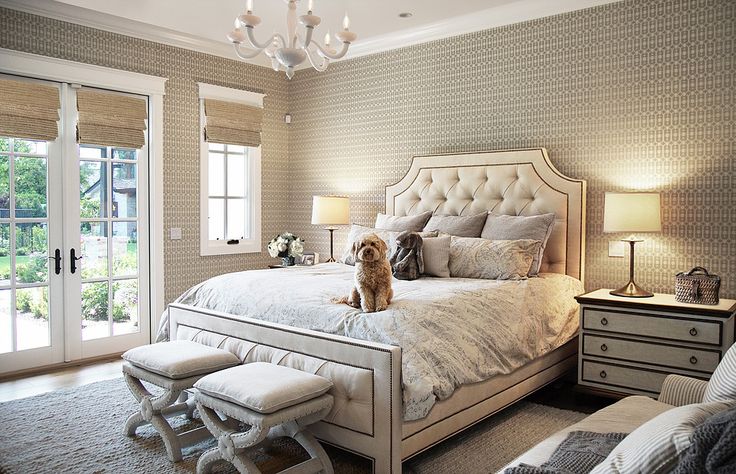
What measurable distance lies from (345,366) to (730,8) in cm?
316

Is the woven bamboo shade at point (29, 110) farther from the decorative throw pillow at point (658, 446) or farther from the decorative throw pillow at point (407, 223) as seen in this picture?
the decorative throw pillow at point (658, 446)

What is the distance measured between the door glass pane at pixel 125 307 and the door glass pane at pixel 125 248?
10cm

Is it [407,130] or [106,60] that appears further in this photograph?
[407,130]

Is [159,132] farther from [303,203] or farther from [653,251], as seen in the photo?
[653,251]

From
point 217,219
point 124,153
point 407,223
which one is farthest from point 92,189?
point 407,223

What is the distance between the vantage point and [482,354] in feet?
9.57

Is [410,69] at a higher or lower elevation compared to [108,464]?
higher

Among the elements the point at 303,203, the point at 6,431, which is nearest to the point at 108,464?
the point at 6,431

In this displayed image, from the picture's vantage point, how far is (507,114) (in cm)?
453

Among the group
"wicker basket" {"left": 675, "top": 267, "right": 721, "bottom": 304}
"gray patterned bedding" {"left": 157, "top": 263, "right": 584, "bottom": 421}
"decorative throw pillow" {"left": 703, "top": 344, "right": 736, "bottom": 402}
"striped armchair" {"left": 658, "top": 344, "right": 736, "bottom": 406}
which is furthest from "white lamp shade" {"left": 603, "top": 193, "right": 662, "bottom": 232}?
"decorative throw pillow" {"left": 703, "top": 344, "right": 736, "bottom": 402}

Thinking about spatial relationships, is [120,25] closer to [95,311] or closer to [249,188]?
[249,188]

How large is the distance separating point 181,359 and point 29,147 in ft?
8.38

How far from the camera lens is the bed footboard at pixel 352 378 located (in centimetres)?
246

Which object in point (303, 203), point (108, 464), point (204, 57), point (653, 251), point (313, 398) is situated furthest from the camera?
point (303, 203)
